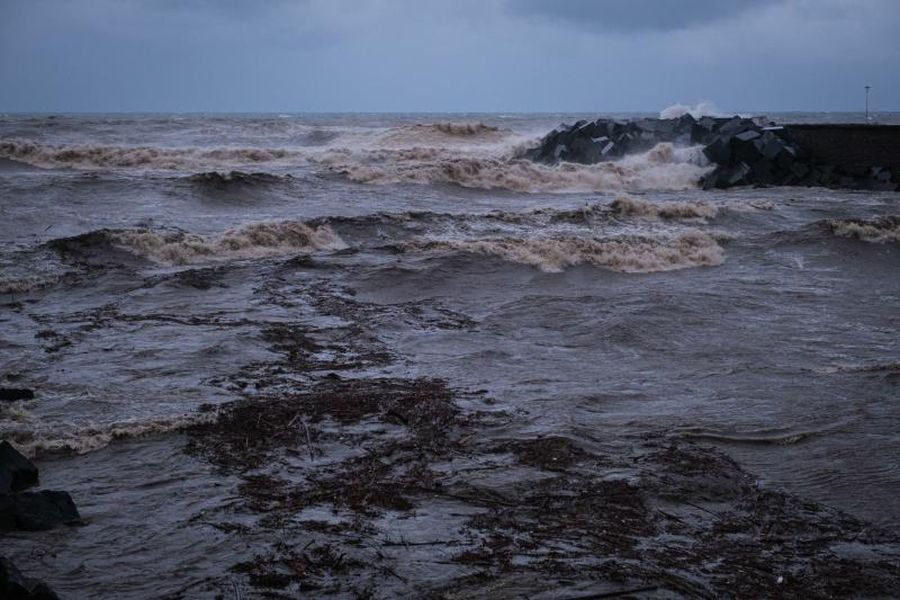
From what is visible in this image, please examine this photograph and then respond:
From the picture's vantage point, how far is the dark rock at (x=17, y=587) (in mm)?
3002

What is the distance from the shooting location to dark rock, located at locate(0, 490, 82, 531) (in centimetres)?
410

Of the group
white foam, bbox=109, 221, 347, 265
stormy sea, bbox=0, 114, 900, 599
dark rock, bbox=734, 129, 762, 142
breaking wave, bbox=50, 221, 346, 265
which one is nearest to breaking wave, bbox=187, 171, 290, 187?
stormy sea, bbox=0, 114, 900, 599

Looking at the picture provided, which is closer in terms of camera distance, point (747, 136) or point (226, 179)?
point (226, 179)

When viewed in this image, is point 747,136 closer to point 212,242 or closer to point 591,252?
point 591,252

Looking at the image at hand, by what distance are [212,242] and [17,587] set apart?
10.5 metres

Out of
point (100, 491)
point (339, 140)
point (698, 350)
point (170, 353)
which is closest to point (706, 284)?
point (698, 350)

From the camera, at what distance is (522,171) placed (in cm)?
2300

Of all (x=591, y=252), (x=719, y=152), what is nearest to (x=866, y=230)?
(x=591, y=252)

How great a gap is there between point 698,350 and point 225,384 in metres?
4.31

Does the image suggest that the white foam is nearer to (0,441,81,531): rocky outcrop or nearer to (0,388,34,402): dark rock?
(0,388,34,402): dark rock

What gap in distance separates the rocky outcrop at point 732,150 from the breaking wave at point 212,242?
566 inches

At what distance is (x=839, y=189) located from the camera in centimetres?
2331

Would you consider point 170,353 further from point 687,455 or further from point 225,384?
point 687,455

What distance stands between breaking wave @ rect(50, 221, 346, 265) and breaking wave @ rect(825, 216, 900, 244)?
891cm
